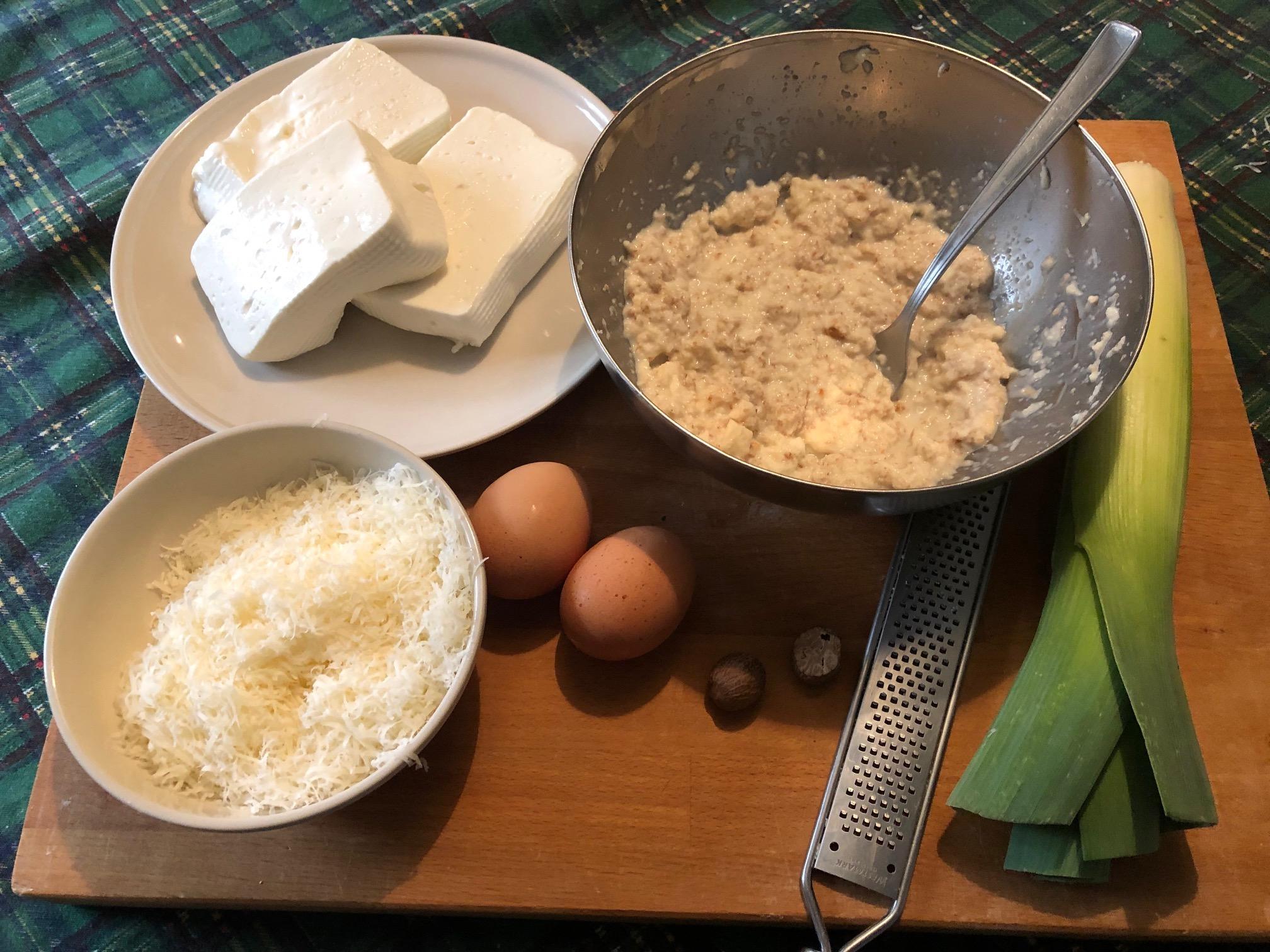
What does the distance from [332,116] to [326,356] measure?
1.34ft

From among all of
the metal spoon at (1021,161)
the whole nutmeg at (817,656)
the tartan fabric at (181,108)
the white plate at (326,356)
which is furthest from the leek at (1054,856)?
the tartan fabric at (181,108)

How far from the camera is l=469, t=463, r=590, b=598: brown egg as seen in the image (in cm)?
111

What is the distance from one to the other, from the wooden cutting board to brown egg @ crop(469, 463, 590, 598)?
91 millimetres

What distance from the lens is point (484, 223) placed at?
4.46ft

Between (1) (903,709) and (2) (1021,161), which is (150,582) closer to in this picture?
(1) (903,709)

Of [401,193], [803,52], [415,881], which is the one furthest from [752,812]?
[803,52]

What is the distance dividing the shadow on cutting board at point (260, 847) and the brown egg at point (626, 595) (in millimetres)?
253

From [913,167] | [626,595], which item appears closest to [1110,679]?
[626,595]

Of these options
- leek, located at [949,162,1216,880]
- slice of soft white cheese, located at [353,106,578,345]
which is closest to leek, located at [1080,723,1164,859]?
leek, located at [949,162,1216,880]

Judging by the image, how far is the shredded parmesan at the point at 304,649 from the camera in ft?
3.22

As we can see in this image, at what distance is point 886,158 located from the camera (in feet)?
4.68

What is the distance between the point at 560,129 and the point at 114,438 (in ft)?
3.24

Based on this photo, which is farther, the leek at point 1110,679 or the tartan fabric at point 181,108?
the tartan fabric at point 181,108

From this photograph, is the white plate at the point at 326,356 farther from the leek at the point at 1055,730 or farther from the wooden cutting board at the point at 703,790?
the leek at the point at 1055,730
